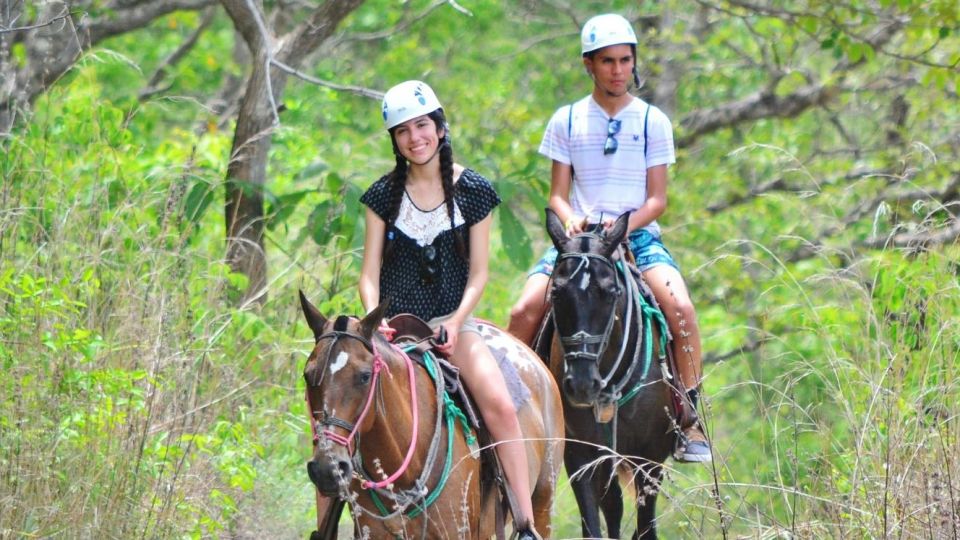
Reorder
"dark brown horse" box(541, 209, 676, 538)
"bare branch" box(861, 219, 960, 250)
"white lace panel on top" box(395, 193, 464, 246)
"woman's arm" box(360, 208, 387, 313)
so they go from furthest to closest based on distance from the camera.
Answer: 1. "dark brown horse" box(541, 209, 676, 538)
2. "bare branch" box(861, 219, 960, 250)
3. "white lace panel on top" box(395, 193, 464, 246)
4. "woman's arm" box(360, 208, 387, 313)

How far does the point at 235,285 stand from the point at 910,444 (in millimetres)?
4266

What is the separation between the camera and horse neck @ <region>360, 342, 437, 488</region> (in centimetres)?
507

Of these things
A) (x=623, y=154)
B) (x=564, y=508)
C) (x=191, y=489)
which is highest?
(x=623, y=154)

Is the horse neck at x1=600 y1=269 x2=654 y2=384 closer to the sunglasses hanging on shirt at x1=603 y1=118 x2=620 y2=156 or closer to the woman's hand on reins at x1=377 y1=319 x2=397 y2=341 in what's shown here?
the sunglasses hanging on shirt at x1=603 y1=118 x2=620 y2=156

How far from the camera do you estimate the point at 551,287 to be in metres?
6.87

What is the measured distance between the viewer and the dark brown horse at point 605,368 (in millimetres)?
6742

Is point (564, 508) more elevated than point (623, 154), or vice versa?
point (623, 154)

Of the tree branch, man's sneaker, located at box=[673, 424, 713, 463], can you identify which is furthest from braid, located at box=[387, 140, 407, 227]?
the tree branch

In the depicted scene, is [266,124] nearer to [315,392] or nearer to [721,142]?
[315,392]

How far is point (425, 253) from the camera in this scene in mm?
5902

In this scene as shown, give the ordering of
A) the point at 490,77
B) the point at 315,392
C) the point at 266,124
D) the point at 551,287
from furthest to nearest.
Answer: the point at 490,77 < the point at 266,124 < the point at 551,287 < the point at 315,392

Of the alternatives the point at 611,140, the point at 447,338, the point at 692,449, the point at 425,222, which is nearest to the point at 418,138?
the point at 425,222

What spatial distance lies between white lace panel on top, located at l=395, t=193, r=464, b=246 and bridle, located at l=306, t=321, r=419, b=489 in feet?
2.50

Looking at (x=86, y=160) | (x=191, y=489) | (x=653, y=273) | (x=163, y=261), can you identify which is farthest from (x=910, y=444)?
(x=86, y=160)
